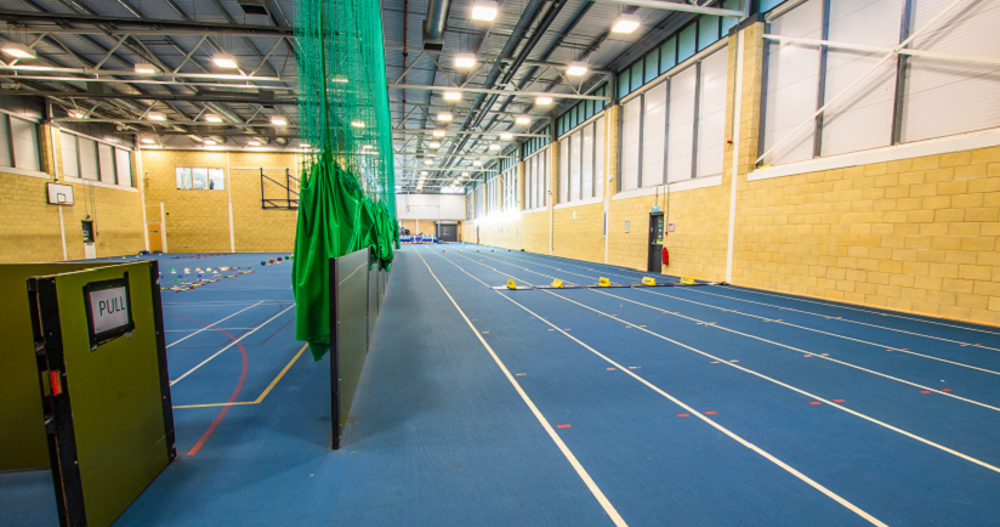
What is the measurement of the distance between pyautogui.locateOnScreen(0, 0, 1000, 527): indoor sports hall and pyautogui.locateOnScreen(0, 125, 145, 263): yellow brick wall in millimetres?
169

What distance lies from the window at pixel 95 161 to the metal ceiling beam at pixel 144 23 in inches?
423

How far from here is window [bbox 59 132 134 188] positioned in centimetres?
1800

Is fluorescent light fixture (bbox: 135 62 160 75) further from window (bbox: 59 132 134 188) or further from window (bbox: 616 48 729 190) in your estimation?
window (bbox: 616 48 729 190)

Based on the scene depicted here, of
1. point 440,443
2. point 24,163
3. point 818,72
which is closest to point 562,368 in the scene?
point 440,443

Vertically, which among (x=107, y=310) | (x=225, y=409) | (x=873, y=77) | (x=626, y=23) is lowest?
(x=225, y=409)

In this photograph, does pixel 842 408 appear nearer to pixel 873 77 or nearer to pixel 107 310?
pixel 107 310

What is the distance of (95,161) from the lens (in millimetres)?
19797

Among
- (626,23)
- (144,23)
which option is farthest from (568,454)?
(144,23)

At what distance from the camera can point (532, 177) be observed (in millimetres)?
24812

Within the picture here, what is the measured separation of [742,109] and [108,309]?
11.7 metres

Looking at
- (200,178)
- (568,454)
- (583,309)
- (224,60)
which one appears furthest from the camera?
(200,178)

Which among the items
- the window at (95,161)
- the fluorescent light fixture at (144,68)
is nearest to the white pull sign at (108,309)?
the fluorescent light fixture at (144,68)

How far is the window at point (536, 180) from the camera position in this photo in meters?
22.8

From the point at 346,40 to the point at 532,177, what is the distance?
21056 millimetres
